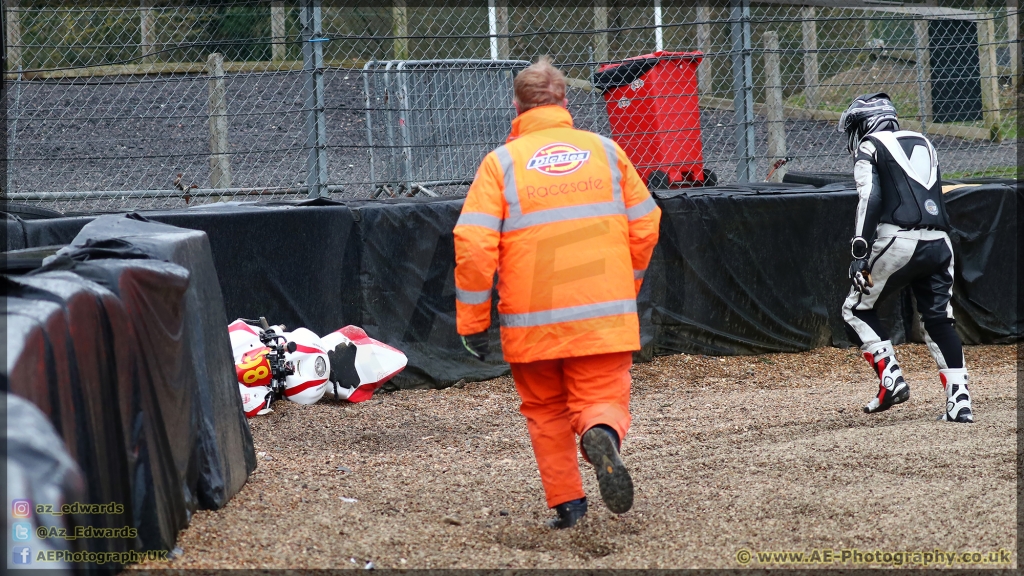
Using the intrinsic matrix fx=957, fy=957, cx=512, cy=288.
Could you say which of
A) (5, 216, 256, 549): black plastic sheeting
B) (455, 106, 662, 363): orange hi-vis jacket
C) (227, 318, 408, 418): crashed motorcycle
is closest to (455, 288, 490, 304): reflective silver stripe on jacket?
(455, 106, 662, 363): orange hi-vis jacket

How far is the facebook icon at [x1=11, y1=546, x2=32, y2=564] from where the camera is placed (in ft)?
5.49

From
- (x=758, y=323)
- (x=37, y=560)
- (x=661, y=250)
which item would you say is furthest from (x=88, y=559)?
(x=758, y=323)

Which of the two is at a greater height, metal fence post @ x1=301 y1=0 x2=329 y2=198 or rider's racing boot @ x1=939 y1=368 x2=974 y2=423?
metal fence post @ x1=301 y1=0 x2=329 y2=198

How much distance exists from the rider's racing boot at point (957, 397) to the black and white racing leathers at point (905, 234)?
0.04 ft

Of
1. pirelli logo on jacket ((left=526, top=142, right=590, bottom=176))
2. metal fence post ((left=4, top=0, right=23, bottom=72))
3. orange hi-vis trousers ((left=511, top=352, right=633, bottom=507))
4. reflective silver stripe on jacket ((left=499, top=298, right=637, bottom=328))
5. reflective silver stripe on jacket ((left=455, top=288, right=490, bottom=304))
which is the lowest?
orange hi-vis trousers ((left=511, top=352, right=633, bottom=507))

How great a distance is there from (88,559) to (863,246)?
13.9 ft

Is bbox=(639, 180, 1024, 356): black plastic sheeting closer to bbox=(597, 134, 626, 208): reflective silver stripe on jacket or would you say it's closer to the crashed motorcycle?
the crashed motorcycle

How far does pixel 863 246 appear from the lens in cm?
526

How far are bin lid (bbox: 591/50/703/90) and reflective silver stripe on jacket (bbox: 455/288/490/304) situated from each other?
485 cm

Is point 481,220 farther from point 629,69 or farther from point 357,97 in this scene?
point 357,97

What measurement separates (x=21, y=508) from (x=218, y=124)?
594cm

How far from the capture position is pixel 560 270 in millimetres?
3367

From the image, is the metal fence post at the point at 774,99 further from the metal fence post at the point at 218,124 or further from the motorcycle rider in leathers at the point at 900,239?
the metal fence post at the point at 218,124

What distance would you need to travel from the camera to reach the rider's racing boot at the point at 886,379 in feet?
17.2
